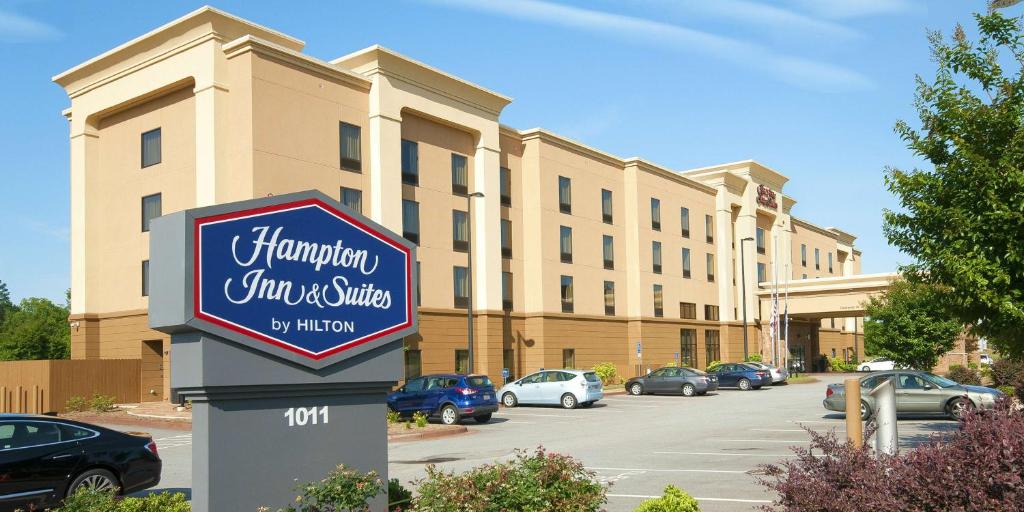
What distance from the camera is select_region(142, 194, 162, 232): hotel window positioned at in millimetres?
Answer: 36500

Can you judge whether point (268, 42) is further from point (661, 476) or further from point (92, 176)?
point (661, 476)

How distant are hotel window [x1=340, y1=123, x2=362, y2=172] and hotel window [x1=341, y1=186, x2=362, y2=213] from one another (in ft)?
2.78

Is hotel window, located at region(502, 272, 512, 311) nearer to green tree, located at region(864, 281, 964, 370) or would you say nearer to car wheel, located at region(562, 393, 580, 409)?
car wheel, located at region(562, 393, 580, 409)

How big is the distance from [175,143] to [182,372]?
30770mm

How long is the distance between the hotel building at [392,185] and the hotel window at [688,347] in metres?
1.70

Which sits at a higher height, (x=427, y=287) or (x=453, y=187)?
(x=453, y=187)

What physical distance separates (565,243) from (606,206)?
215 inches

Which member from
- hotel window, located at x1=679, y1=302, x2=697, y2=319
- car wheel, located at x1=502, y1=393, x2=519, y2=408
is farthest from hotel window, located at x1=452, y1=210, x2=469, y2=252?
hotel window, located at x1=679, y1=302, x2=697, y2=319

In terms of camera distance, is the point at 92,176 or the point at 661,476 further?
the point at 92,176

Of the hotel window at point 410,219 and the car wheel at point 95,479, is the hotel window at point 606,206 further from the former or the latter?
the car wheel at point 95,479

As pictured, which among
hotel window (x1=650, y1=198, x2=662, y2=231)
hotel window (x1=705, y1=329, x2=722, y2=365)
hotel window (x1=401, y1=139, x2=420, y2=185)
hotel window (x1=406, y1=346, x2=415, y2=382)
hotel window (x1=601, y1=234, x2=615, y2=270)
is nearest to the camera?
hotel window (x1=406, y1=346, x2=415, y2=382)

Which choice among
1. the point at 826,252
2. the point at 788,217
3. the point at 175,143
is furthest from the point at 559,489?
→ the point at 826,252

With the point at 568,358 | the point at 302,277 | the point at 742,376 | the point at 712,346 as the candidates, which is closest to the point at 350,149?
the point at 568,358

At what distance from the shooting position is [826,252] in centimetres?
9269
